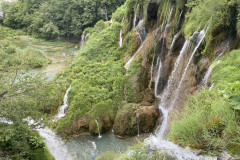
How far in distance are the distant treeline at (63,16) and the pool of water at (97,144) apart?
81.9 ft

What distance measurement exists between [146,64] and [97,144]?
22.7 feet

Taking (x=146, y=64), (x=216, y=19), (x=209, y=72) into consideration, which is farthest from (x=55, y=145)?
(x=216, y=19)

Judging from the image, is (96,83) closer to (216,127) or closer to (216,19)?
(216,19)

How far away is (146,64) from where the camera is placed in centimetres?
1496

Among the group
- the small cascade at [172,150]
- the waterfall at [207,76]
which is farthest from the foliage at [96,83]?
the small cascade at [172,150]

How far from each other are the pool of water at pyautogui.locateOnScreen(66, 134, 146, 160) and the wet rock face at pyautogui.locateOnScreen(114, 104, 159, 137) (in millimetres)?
431

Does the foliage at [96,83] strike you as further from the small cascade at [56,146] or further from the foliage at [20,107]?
the foliage at [20,107]

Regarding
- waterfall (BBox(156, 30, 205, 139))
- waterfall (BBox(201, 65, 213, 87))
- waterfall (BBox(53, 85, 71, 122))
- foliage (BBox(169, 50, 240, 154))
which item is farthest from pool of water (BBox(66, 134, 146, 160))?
foliage (BBox(169, 50, 240, 154))

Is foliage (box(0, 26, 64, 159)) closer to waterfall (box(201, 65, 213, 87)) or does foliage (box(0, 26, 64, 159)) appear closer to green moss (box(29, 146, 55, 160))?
green moss (box(29, 146, 55, 160))

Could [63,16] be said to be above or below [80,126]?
above

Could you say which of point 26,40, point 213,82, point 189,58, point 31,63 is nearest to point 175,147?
point 213,82

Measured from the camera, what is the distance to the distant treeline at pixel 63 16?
3309cm

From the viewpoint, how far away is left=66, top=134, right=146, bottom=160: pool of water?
35.4ft

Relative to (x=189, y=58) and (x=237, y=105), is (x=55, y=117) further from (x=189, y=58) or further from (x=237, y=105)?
(x=237, y=105)
